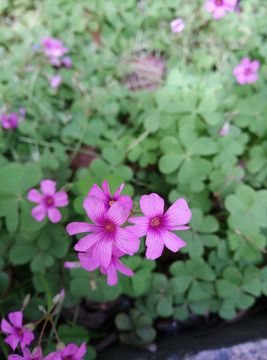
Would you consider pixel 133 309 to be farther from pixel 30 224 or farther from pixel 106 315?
pixel 30 224

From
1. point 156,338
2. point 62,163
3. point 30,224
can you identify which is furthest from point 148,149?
point 156,338

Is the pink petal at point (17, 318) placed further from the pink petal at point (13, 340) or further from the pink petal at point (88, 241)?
the pink petal at point (88, 241)

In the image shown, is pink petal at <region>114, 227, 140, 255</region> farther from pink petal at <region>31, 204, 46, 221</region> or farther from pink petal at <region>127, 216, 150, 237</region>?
pink petal at <region>31, 204, 46, 221</region>

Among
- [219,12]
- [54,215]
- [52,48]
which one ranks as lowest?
[54,215]

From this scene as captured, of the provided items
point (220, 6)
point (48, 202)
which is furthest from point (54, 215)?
point (220, 6)

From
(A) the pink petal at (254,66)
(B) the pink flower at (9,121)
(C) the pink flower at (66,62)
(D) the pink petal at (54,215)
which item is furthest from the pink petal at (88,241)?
(C) the pink flower at (66,62)

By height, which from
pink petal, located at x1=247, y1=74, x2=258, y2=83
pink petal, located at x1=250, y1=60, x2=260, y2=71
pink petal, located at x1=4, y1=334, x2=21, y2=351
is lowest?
pink petal, located at x1=4, y1=334, x2=21, y2=351

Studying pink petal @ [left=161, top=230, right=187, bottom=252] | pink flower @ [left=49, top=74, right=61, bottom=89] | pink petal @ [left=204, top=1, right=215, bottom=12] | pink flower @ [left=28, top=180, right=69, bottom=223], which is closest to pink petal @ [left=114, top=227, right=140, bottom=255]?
pink petal @ [left=161, top=230, right=187, bottom=252]

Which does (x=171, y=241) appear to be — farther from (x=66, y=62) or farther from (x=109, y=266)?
(x=66, y=62)
